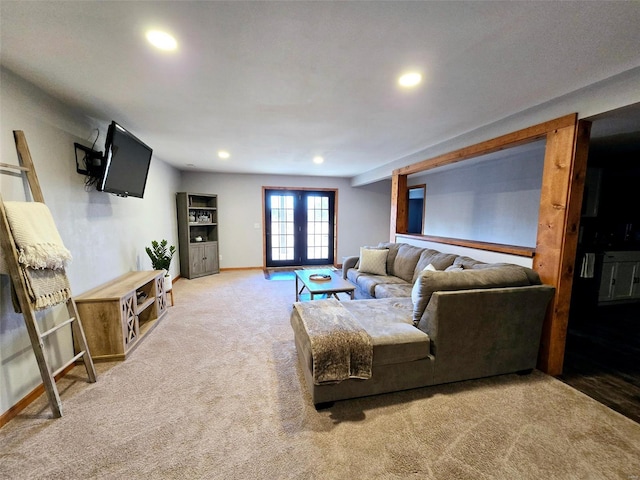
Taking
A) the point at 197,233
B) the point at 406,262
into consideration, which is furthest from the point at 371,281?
the point at 197,233

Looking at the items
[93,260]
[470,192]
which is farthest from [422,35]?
[470,192]

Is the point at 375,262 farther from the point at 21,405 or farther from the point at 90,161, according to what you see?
the point at 21,405

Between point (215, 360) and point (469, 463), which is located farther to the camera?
point (215, 360)

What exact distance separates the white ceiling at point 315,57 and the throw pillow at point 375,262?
201cm

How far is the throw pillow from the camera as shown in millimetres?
4172

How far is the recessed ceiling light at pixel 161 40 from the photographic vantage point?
1429 mm

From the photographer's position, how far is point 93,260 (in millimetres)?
2715

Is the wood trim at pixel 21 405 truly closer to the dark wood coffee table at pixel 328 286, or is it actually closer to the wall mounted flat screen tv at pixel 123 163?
the wall mounted flat screen tv at pixel 123 163

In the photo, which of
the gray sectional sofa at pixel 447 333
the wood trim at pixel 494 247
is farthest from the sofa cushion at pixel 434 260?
the gray sectional sofa at pixel 447 333

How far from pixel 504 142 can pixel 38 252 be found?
4.11 m

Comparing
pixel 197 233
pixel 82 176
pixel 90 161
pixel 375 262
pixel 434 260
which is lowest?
pixel 375 262

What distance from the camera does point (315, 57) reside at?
1.62 meters

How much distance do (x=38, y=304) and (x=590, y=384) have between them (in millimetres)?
4286

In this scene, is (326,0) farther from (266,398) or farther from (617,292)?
(617,292)
